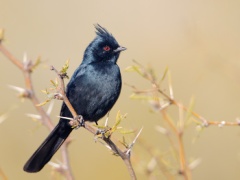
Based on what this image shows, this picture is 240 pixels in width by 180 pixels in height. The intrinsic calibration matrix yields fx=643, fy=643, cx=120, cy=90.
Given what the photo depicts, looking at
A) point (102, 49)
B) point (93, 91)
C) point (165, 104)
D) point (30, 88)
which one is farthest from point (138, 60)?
point (165, 104)

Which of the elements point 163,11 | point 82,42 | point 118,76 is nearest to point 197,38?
point 118,76

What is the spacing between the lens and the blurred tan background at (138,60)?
6.37 m

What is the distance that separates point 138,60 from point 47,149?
22.2 feet

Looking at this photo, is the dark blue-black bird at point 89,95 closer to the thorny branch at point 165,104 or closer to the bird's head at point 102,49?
the bird's head at point 102,49

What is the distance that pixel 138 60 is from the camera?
11438 millimetres

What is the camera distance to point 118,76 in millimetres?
4988

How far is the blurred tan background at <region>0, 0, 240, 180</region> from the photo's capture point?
6371 millimetres

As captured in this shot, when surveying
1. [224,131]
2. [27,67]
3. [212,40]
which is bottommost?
[224,131]

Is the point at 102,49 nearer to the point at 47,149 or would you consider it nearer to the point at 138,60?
the point at 47,149

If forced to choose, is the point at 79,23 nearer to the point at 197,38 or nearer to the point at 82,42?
the point at 82,42

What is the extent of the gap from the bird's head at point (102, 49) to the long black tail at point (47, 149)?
606 millimetres

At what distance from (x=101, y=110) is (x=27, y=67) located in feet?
4.47

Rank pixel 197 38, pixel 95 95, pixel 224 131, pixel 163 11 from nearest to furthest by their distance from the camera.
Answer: pixel 95 95 → pixel 197 38 → pixel 224 131 → pixel 163 11

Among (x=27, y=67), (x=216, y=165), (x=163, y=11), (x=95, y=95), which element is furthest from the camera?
(x=163, y=11)
